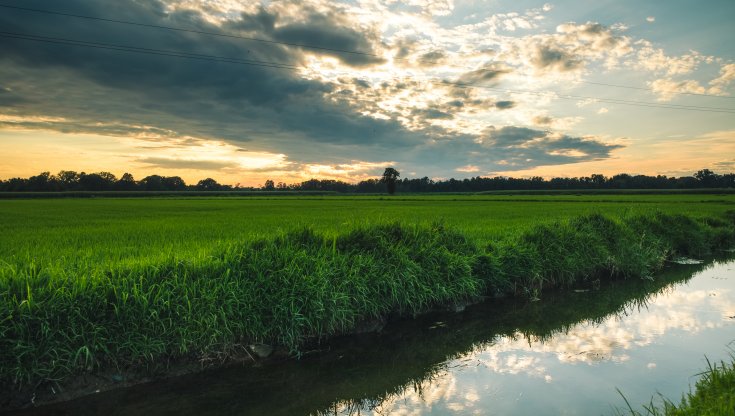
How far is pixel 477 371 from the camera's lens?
559cm

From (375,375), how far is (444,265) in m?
3.27

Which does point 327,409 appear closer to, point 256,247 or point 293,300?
point 293,300

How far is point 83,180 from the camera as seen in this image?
9800 cm

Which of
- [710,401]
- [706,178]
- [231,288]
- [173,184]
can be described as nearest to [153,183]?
[173,184]

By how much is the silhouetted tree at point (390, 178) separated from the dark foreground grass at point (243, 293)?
386 ft

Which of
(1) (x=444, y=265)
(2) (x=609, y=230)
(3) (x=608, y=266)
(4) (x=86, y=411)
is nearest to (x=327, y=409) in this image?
(4) (x=86, y=411)

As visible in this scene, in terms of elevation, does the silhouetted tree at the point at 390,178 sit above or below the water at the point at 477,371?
above

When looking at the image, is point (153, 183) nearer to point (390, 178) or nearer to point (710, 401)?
point (390, 178)

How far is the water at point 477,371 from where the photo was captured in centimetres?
467

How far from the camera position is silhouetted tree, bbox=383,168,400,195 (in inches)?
5030

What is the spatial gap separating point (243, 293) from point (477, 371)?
349cm

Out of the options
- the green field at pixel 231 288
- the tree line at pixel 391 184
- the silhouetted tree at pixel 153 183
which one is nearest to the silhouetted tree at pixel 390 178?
the tree line at pixel 391 184

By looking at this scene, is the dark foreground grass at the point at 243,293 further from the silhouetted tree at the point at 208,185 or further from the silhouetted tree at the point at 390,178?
the silhouetted tree at the point at 390,178

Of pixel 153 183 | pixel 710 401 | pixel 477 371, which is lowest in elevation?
pixel 477 371
